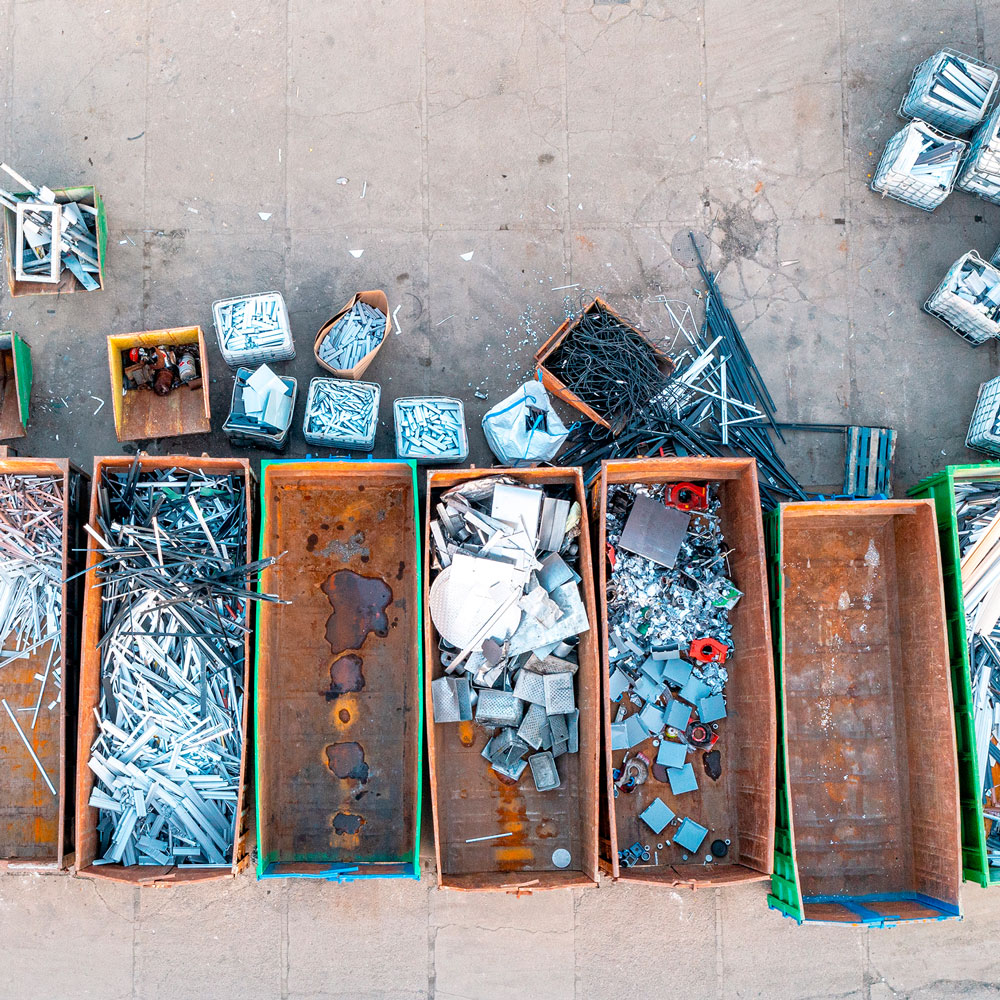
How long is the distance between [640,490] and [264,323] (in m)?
3.86

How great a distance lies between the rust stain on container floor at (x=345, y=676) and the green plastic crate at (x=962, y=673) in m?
5.33

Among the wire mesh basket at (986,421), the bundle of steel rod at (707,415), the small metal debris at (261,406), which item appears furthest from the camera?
the bundle of steel rod at (707,415)

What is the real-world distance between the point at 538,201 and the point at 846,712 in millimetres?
5815

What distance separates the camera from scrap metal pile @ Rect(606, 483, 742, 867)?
709 centimetres

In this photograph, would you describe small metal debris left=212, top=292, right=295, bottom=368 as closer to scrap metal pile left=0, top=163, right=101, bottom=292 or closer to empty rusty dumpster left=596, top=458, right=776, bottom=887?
scrap metal pile left=0, top=163, right=101, bottom=292

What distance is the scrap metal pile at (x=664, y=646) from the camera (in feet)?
23.3

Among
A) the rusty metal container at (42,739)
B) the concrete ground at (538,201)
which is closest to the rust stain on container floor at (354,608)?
the concrete ground at (538,201)

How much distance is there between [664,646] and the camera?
7.16 m

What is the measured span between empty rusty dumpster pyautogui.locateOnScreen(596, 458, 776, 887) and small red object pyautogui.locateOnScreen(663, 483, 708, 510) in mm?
58

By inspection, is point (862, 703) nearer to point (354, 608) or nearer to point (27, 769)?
point (354, 608)

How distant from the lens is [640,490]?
7215mm

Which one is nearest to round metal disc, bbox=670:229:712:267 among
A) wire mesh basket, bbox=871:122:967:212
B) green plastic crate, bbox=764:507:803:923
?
wire mesh basket, bbox=871:122:967:212

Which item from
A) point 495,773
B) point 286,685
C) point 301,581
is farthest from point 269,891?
point 301,581

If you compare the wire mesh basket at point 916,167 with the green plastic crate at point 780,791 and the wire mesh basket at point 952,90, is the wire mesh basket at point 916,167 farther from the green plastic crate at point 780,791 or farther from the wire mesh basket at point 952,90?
the green plastic crate at point 780,791
